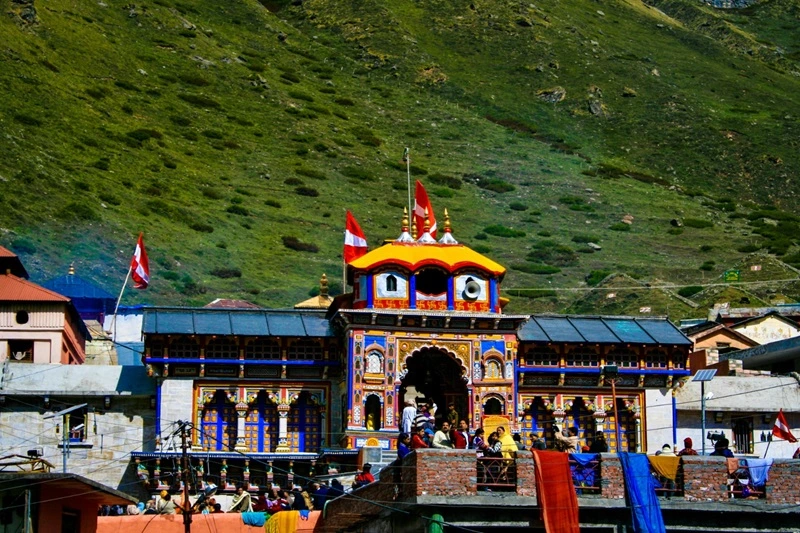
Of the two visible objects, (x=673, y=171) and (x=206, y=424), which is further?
(x=673, y=171)

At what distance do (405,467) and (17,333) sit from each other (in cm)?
3281

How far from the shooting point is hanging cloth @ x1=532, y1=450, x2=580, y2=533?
1117 inches

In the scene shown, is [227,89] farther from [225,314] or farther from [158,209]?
[225,314]

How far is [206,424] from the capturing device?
5050 cm

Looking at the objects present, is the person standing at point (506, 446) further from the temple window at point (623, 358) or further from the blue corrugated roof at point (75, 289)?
the blue corrugated roof at point (75, 289)

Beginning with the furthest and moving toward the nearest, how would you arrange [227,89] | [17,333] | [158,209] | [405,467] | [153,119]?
[227,89], [153,119], [158,209], [17,333], [405,467]

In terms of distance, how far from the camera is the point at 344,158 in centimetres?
15888

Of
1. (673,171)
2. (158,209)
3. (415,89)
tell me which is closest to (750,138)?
(673,171)

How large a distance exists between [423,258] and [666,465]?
21249 mm

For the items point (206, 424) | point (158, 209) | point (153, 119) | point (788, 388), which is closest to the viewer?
point (206, 424)

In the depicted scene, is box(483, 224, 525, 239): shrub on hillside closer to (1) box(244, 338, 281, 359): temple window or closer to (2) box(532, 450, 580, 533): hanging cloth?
(1) box(244, 338, 281, 359): temple window

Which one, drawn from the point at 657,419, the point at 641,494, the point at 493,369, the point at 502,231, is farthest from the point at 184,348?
the point at 502,231

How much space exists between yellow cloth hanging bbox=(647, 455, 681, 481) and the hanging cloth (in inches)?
82.0

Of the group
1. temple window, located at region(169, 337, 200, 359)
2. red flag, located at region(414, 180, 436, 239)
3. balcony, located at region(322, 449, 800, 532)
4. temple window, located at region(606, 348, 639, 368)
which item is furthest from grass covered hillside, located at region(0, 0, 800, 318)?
balcony, located at region(322, 449, 800, 532)
